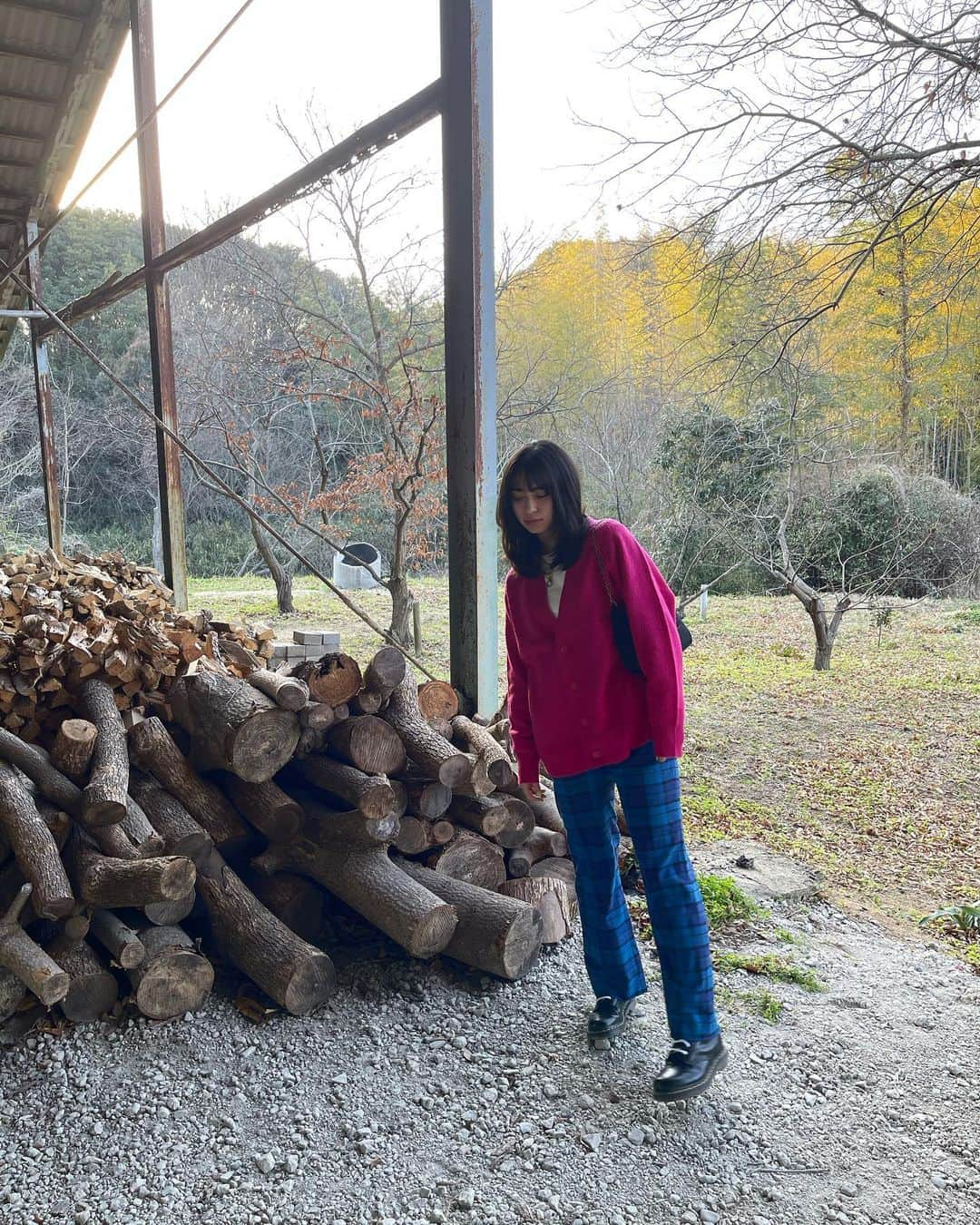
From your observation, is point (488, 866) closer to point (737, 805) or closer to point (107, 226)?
point (737, 805)

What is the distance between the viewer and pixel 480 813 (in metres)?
3.24

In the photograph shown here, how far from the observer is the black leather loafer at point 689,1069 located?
7.43ft

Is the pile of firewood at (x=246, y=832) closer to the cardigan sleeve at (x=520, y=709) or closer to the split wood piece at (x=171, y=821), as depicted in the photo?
the split wood piece at (x=171, y=821)

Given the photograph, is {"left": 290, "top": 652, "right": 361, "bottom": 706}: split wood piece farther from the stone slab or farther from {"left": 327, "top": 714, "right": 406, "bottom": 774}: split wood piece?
the stone slab

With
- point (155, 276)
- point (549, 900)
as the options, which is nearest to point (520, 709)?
point (549, 900)

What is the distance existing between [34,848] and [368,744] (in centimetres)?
105

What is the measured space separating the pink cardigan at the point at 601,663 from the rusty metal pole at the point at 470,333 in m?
1.27

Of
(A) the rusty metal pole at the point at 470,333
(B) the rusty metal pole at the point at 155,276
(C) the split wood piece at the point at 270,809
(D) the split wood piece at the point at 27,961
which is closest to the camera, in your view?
(D) the split wood piece at the point at 27,961

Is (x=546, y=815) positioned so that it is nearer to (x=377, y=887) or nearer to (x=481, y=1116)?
(x=377, y=887)

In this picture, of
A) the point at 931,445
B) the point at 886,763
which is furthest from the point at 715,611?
the point at 886,763

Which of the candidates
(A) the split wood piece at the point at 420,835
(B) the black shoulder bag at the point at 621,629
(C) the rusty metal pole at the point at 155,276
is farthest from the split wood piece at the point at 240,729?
(C) the rusty metal pole at the point at 155,276

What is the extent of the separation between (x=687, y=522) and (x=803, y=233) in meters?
4.52

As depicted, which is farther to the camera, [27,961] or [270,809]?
[270,809]

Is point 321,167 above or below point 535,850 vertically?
above
